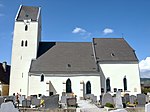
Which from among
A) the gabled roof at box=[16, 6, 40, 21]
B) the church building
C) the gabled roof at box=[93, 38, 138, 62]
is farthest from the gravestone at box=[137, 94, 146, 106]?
the gabled roof at box=[16, 6, 40, 21]

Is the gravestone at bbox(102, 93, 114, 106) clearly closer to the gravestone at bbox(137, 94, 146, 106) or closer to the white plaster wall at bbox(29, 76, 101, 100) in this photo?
the gravestone at bbox(137, 94, 146, 106)

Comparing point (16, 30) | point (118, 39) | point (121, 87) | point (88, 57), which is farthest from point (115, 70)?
point (16, 30)

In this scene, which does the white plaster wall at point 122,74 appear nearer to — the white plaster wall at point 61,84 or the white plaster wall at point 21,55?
the white plaster wall at point 61,84

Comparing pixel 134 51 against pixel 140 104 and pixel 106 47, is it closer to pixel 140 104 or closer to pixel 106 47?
pixel 106 47

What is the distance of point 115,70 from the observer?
112ft

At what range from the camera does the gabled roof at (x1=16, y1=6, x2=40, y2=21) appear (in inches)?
1399

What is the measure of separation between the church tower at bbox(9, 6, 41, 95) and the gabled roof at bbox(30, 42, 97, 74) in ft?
5.56

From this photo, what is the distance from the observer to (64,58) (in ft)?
113

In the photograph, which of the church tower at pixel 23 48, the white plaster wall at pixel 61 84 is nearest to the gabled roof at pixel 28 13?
the church tower at pixel 23 48

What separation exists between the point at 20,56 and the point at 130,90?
64.6 feet

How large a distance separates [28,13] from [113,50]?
17.3 m

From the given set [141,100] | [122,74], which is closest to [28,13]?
[122,74]

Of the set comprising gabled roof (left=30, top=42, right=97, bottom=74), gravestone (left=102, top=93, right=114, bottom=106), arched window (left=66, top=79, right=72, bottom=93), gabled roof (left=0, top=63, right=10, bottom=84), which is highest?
gabled roof (left=30, top=42, right=97, bottom=74)

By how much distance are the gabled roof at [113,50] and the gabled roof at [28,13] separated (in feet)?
40.1
